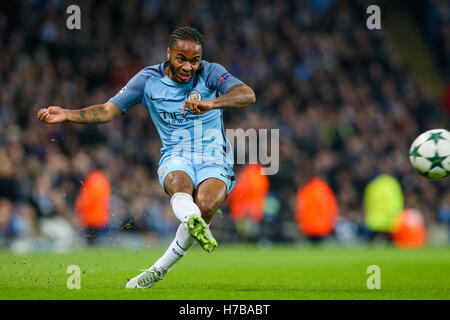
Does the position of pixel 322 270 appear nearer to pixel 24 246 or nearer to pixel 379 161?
pixel 24 246

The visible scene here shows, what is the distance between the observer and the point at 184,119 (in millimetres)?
7328

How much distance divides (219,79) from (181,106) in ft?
1.51

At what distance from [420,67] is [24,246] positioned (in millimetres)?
16065

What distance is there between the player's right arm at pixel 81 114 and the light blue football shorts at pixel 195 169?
717mm

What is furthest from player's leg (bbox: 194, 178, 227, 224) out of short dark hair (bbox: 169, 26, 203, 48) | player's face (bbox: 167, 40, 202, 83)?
short dark hair (bbox: 169, 26, 203, 48)

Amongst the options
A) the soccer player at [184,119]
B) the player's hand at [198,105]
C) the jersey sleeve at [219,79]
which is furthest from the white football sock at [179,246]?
the jersey sleeve at [219,79]

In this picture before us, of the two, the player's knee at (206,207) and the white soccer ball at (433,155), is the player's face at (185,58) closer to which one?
the player's knee at (206,207)

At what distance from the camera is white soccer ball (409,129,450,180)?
313 inches

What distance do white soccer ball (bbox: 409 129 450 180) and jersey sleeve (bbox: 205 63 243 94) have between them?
234 cm

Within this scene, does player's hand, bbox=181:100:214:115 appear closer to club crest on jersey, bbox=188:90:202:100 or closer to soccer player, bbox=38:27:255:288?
soccer player, bbox=38:27:255:288

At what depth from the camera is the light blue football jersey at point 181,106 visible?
7.29 m

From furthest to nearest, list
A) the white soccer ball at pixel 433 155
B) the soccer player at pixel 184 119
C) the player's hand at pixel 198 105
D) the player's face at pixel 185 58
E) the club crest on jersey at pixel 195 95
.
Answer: the white soccer ball at pixel 433 155 < the club crest on jersey at pixel 195 95 < the player's face at pixel 185 58 < the soccer player at pixel 184 119 < the player's hand at pixel 198 105

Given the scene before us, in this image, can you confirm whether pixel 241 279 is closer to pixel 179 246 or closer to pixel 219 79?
pixel 179 246

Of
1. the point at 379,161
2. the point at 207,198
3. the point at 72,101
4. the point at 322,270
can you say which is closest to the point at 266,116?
the point at 379,161
